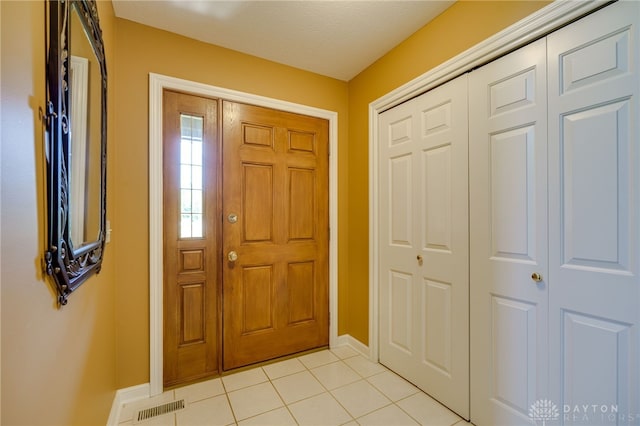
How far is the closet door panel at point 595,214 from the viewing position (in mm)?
1110

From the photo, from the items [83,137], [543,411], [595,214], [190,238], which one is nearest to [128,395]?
[190,238]

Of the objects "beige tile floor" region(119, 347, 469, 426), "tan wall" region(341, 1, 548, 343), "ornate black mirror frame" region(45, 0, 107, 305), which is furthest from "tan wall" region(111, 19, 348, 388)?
"tan wall" region(341, 1, 548, 343)

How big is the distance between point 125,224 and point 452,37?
244 cm

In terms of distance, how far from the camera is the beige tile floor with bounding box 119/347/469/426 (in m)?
1.70

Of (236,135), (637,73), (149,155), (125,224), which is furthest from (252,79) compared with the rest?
(637,73)

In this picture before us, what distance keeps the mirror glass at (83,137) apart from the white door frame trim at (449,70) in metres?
1.83

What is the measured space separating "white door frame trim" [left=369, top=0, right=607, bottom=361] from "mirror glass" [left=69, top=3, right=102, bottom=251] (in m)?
1.83

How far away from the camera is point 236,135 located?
2.25m

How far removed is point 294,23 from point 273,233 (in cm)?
156

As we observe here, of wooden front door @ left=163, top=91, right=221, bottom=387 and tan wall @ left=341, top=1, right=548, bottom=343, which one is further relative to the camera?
wooden front door @ left=163, top=91, right=221, bottom=387

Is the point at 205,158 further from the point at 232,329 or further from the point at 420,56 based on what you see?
the point at 420,56

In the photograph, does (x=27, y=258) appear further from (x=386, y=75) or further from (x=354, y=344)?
(x=354, y=344)

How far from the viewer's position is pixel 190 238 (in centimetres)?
209

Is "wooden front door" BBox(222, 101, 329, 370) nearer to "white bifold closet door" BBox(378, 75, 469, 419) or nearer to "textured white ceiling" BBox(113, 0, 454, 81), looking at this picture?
"textured white ceiling" BBox(113, 0, 454, 81)
